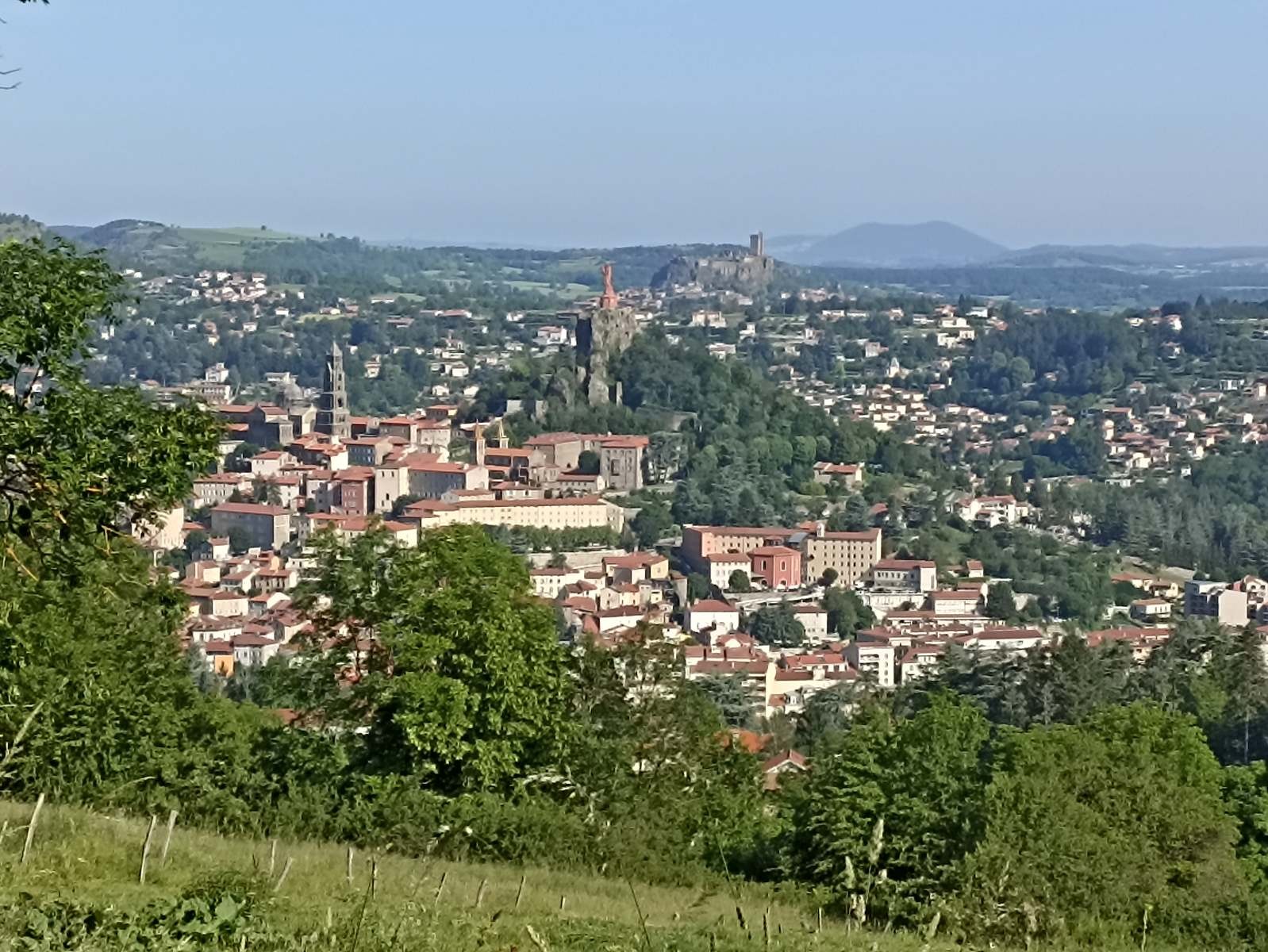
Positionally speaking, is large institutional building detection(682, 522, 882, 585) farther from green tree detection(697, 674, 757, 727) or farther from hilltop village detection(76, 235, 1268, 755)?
green tree detection(697, 674, 757, 727)

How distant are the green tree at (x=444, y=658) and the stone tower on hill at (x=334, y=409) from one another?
62585 mm

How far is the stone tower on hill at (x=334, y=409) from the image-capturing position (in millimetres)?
73812

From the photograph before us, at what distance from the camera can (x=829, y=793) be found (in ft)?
32.9

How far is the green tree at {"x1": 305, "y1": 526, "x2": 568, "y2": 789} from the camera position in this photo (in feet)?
35.1

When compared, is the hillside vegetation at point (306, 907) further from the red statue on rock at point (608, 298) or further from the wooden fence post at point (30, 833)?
the red statue on rock at point (608, 298)

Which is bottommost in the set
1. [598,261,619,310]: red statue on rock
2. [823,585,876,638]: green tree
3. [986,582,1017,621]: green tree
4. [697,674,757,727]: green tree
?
[823,585,876,638]: green tree

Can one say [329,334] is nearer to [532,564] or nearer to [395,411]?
[395,411]

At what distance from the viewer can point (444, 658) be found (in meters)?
11.2

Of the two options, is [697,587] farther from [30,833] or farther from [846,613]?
[30,833]

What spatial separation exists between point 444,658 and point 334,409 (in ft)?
210

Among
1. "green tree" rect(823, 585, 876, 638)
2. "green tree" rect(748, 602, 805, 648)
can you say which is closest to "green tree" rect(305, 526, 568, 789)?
"green tree" rect(748, 602, 805, 648)

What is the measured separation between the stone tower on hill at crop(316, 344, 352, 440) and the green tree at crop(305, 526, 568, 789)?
6258 cm

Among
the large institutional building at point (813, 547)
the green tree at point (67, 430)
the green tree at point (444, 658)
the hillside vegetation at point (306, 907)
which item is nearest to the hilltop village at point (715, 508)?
the large institutional building at point (813, 547)

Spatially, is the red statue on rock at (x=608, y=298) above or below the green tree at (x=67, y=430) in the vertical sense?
below
